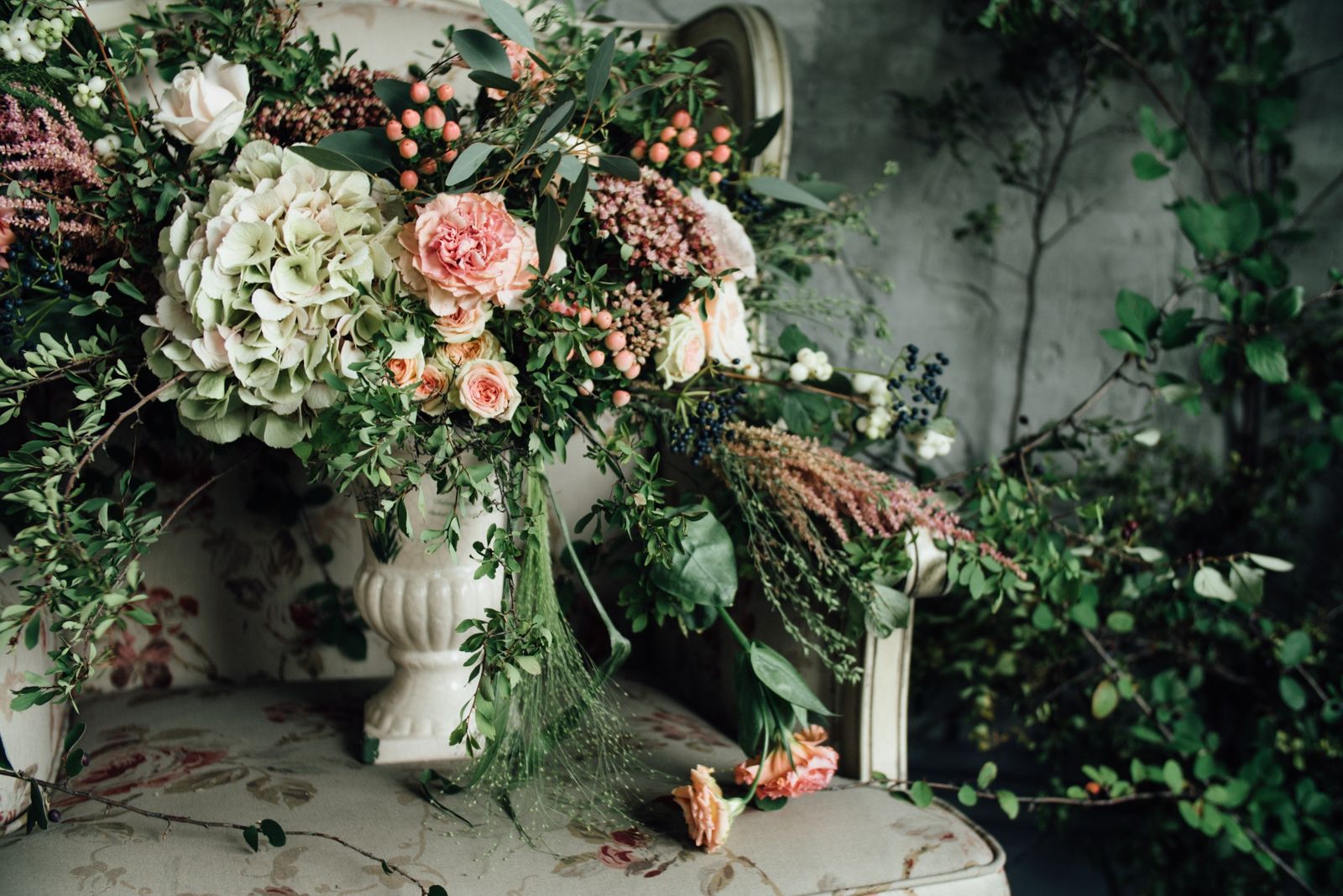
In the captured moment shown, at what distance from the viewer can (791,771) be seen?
85cm

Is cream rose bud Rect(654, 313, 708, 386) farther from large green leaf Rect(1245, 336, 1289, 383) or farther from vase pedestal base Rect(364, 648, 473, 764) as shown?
large green leaf Rect(1245, 336, 1289, 383)

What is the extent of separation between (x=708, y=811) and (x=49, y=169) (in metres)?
0.73

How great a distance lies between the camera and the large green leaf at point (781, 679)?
0.84 meters

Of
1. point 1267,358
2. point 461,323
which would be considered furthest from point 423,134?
point 1267,358

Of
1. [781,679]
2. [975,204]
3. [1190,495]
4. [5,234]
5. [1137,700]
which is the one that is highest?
[975,204]

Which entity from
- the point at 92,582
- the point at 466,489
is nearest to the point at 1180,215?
the point at 466,489

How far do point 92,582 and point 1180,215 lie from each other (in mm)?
1321

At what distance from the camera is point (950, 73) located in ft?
5.02

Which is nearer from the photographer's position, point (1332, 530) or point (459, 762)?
point (459, 762)

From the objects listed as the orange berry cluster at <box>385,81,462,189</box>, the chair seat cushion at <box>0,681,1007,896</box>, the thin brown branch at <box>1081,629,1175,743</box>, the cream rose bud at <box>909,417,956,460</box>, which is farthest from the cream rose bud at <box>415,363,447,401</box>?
the thin brown branch at <box>1081,629,1175,743</box>

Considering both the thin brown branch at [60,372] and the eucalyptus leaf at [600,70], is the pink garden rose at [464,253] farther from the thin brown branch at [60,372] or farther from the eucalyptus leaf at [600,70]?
the thin brown branch at [60,372]

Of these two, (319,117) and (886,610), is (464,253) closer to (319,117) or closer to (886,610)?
(319,117)

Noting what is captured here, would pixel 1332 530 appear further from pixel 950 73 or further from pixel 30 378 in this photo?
pixel 30 378

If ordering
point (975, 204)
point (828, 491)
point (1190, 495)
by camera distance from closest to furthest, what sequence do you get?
point (828, 491) → point (1190, 495) → point (975, 204)
